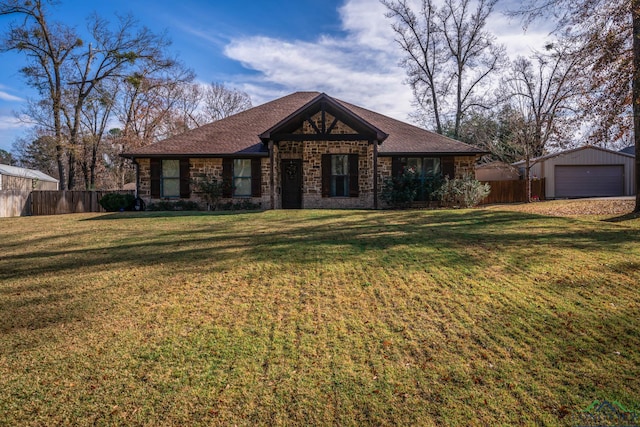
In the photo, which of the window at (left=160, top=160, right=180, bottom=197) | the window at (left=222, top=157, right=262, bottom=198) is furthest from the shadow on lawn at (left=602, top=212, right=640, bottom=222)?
the window at (left=160, top=160, right=180, bottom=197)

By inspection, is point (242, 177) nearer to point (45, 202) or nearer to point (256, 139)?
point (256, 139)

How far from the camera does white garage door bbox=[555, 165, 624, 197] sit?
79.3ft

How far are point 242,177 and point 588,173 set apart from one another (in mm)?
22083

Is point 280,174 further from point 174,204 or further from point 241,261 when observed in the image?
point 241,261

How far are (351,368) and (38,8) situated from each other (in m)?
29.5

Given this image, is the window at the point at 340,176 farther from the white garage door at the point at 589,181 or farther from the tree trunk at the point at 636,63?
the white garage door at the point at 589,181

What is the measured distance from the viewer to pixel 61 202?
19.9 meters

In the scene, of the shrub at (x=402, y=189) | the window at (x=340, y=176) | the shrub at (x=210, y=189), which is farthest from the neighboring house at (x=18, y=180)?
the shrub at (x=402, y=189)

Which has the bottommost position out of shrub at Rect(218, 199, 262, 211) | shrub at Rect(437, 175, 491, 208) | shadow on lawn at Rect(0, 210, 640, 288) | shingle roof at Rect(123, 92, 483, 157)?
shadow on lawn at Rect(0, 210, 640, 288)

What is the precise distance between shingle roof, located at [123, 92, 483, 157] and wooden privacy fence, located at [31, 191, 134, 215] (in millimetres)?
5693

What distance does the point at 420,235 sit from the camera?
25.2ft

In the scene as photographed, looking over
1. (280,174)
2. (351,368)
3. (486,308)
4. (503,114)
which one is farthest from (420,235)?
(503,114)

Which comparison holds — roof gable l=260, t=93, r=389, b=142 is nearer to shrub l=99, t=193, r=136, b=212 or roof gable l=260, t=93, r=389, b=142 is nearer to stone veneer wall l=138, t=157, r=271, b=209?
stone veneer wall l=138, t=157, r=271, b=209

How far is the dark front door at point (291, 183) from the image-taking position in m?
16.5
